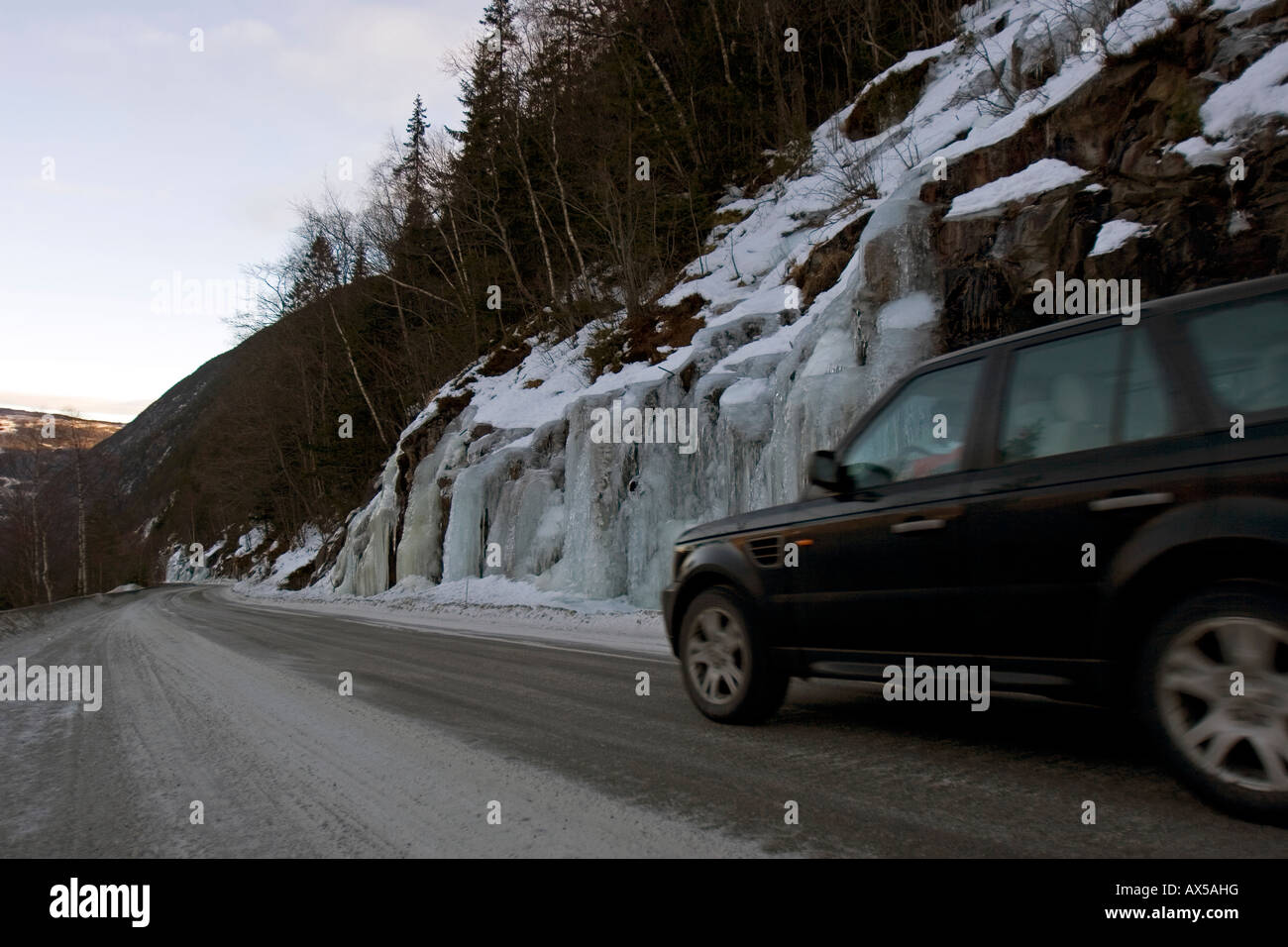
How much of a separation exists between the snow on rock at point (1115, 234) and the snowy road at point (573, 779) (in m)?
6.11

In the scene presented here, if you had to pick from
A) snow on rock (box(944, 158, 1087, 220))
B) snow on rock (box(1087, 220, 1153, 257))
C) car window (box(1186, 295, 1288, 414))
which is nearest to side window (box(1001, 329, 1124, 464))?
car window (box(1186, 295, 1288, 414))

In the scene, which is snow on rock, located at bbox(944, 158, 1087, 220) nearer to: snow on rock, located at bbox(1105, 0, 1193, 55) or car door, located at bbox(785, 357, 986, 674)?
snow on rock, located at bbox(1105, 0, 1193, 55)

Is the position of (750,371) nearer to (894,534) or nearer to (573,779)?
(894,534)

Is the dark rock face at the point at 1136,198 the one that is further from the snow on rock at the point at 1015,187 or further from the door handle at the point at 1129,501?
the door handle at the point at 1129,501

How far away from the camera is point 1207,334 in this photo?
3031mm

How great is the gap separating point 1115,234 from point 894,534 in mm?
6981

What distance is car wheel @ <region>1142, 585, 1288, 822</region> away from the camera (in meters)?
2.58

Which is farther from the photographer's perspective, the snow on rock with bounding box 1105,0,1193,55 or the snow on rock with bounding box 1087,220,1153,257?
the snow on rock with bounding box 1105,0,1193,55

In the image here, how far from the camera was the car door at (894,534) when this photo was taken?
3641 mm

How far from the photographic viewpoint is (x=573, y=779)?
371 cm

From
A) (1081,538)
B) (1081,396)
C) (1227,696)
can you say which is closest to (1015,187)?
(1081,396)

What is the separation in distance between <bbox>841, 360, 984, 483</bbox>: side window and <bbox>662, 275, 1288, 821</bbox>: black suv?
0.04ft

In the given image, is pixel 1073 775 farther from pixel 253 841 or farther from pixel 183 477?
pixel 183 477
